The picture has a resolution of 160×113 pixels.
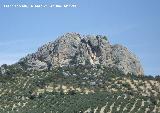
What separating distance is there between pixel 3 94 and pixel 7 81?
75.1 ft

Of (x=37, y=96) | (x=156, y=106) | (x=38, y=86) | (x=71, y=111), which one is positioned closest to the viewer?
(x=71, y=111)

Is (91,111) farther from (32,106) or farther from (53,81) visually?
(53,81)

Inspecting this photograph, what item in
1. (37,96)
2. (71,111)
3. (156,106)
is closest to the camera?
(71,111)

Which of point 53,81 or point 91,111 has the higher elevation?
point 53,81

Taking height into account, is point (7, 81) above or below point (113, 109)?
above

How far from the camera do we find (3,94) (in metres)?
177

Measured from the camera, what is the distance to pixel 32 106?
158 metres

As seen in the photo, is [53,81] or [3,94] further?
[53,81]

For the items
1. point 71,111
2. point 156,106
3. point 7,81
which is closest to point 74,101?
point 71,111

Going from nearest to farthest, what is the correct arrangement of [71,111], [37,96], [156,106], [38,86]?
[71,111]
[156,106]
[37,96]
[38,86]

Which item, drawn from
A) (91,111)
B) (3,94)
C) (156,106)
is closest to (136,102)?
(156,106)

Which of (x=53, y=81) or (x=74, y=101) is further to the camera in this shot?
(x=53, y=81)

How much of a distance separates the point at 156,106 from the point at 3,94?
5840 centimetres

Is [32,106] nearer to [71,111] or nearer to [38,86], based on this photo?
[71,111]
